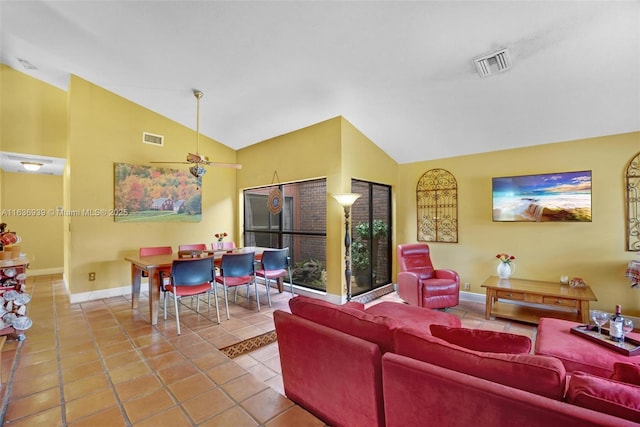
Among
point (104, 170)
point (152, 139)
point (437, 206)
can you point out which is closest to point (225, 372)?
point (104, 170)

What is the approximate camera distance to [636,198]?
136 inches

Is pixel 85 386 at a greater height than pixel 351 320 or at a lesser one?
lesser

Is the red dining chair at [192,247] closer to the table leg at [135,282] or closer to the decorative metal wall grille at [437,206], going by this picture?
the table leg at [135,282]

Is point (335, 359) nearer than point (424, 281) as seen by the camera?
Yes

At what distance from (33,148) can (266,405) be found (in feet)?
18.1

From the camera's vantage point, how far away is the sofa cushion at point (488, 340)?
1328mm

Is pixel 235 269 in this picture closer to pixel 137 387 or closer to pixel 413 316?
pixel 137 387

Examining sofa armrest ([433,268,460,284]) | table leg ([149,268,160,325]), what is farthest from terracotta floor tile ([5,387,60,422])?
sofa armrest ([433,268,460,284])

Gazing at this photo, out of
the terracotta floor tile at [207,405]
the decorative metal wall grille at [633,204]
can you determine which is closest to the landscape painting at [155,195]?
the terracotta floor tile at [207,405]

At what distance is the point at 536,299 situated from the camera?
3.45 meters

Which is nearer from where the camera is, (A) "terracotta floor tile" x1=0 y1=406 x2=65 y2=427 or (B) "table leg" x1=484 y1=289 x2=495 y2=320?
(A) "terracotta floor tile" x1=0 y1=406 x2=65 y2=427

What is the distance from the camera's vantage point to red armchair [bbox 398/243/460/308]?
3.91 m

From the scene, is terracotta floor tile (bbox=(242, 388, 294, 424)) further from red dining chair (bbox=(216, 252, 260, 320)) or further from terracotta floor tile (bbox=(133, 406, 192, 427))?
red dining chair (bbox=(216, 252, 260, 320))

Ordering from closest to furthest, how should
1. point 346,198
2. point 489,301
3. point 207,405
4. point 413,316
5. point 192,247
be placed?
1. point 207,405
2. point 413,316
3. point 489,301
4. point 346,198
5. point 192,247
